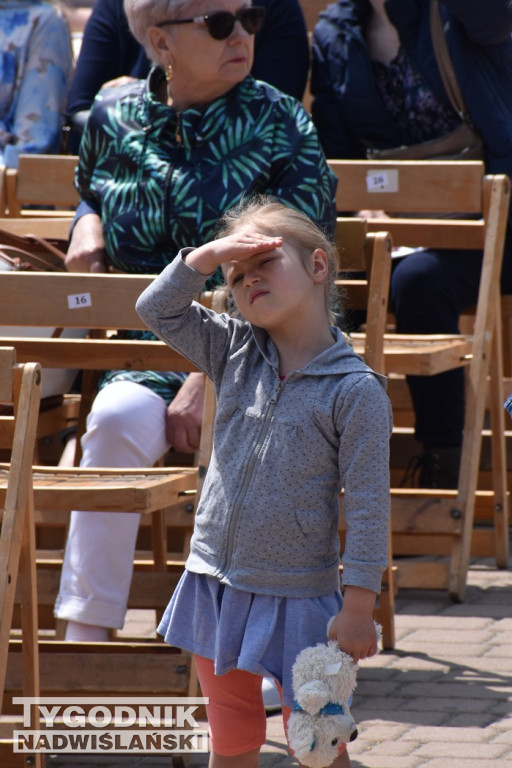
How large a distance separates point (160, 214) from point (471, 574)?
177 centimetres

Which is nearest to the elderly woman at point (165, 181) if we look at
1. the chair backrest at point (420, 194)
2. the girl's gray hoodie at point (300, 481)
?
the chair backrest at point (420, 194)

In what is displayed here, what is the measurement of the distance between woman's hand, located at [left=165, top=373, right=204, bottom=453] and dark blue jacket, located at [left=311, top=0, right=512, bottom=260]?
5.21 ft

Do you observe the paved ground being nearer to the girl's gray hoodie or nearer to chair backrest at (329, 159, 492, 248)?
the girl's gray hoodie

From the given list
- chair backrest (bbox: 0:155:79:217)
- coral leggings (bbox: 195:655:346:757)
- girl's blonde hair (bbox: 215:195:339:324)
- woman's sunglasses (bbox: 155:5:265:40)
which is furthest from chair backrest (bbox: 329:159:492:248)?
coral leggings (bbox: 195:655:346:757)

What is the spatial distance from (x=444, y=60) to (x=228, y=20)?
1.25 m

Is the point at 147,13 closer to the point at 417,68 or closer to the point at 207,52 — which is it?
the point at 207,52

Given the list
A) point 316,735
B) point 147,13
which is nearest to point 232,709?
point 316,735

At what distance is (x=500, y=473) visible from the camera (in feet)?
14.5

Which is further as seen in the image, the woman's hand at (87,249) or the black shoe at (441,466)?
the black shoe at (441,466)

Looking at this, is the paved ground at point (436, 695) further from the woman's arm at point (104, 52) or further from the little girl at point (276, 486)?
the woman's arm at point (104, 52)

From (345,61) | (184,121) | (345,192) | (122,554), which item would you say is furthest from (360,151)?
(122,554)

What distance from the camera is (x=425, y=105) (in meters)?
4.54

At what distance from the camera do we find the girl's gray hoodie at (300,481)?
221 centimetres

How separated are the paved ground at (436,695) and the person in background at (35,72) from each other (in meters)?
2.55
